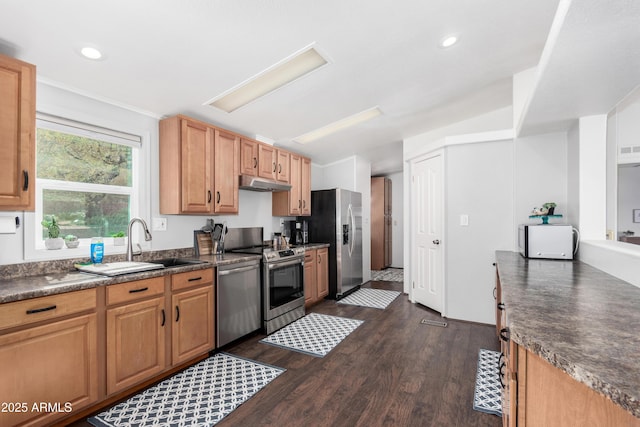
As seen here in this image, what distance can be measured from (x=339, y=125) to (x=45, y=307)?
353cm

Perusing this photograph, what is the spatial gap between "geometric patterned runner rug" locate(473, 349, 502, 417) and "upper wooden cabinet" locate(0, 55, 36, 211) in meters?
3.11

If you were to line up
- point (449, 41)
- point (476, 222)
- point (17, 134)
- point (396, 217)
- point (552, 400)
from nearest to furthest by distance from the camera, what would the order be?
point (552, 400) < point (17, 134) < point (449, 41) < point (476, 222) < point (396, 217)

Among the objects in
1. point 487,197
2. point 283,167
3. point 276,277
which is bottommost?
point 276,277

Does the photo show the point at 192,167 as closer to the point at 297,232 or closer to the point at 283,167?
the point at 283,167

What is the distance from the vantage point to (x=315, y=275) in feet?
14.5

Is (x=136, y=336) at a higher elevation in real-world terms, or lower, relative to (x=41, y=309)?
lower

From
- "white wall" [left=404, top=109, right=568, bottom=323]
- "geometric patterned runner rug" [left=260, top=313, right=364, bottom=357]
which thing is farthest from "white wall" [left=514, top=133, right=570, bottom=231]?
"geometric patterned runner rug" [left=260, top=313, right=364, bottom=357]

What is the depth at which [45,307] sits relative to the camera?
5.62 ft

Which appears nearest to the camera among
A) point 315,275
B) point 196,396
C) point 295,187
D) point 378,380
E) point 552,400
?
point 552,400

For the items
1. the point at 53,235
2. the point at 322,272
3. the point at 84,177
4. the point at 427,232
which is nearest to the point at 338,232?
the point at 322,272

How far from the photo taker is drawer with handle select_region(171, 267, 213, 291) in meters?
2.44

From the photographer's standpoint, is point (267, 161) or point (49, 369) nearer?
point (49, 369)

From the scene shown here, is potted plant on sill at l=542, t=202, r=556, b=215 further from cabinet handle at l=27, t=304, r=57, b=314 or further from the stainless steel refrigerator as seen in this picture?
cabinet handle at l=27, t=304, r=57, b=314

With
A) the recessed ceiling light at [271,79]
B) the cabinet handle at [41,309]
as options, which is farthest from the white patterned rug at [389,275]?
the cabinet handle at [41,309]
